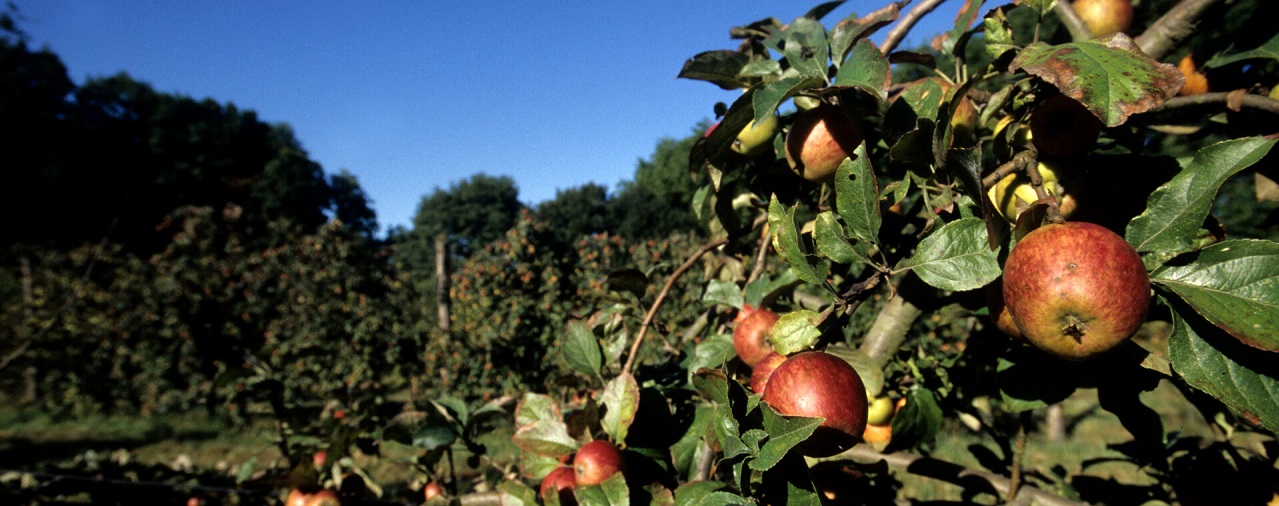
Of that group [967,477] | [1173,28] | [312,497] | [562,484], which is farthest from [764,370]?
[312,497]

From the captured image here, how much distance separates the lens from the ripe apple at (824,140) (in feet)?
2.27

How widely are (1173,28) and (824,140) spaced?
1.42ft

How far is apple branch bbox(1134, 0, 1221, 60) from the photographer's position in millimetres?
649

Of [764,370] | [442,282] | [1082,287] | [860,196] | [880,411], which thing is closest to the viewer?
[1082,287]

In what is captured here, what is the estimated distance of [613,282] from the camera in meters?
0.96

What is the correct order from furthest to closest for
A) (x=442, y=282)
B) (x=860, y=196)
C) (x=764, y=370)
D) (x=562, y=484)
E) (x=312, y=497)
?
(x=442, y=282) < (x=312, y=497) < (x=562, y=484) < (x=764, y=370) < (x=860, y=196)

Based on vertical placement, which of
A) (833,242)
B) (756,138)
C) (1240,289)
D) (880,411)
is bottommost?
(880,411)

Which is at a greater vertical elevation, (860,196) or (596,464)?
(860,196)

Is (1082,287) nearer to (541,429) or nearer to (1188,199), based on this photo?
(1188,199)

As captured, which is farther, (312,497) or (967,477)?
(312,497)

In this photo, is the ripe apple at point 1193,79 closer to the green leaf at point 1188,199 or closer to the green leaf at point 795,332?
the green leaf at point 1188,199

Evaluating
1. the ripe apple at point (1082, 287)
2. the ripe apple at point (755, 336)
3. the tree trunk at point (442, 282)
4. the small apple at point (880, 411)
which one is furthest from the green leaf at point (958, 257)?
the tree trunk at point (442, 282)

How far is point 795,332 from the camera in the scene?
1.82 feet

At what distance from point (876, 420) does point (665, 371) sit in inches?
14.7
